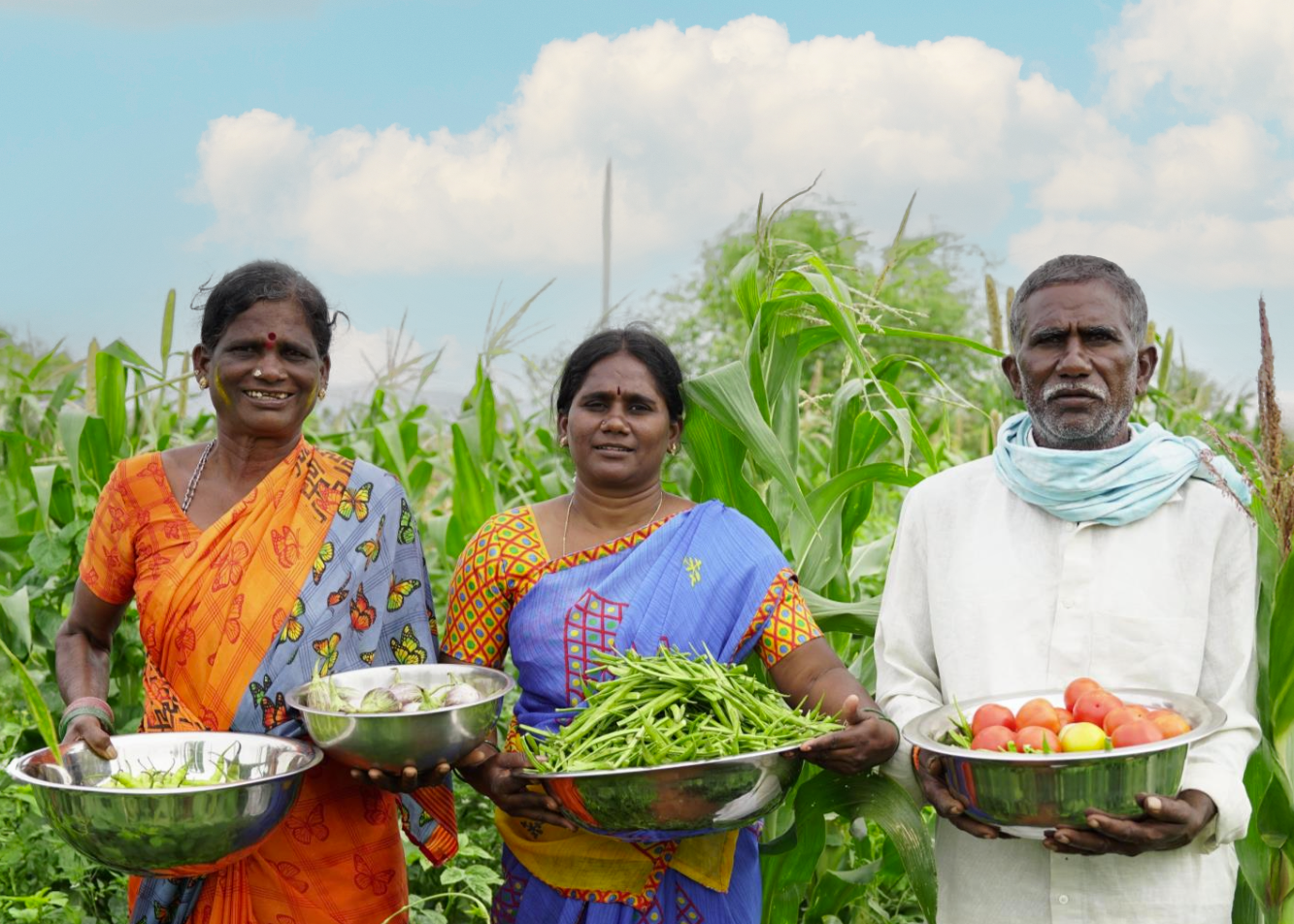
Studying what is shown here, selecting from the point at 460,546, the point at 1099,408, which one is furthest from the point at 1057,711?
the point at 460,546

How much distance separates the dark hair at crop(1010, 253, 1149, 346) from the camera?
2.37m

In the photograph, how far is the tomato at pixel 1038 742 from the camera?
2.03m

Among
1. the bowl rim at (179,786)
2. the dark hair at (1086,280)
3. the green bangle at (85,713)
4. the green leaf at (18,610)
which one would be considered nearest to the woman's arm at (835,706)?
the dark hair at (1086,280)

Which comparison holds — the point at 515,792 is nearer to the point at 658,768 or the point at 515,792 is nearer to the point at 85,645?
the point at 658,768

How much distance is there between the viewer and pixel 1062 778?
2016mm

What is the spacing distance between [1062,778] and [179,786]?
150 centimetres

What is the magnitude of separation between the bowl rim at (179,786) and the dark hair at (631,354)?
2.86ft

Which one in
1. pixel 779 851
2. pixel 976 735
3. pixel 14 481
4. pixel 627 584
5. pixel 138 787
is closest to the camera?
pixel 976 735

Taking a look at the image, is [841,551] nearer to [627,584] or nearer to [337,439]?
[627,584]

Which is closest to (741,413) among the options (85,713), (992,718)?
(992,718)

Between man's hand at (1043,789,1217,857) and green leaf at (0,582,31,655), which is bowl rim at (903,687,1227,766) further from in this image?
green leaf at (0,582,31,655)

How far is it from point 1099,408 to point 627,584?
A: 0.96 m

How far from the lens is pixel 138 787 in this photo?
226cm

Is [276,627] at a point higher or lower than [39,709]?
higher
